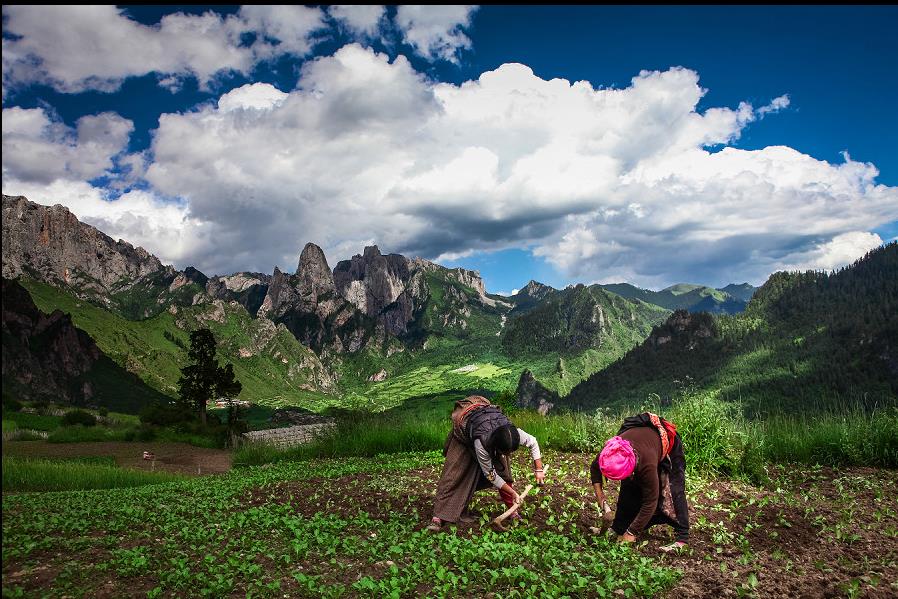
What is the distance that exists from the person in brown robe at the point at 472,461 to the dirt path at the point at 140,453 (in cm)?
1902

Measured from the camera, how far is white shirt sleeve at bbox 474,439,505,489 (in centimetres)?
848

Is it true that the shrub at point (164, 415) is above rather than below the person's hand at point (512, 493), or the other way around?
below

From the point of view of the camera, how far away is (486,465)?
27.9ft

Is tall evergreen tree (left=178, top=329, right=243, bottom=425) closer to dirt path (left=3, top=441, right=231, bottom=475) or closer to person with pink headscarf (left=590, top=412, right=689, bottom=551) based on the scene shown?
dirt path (left=3, top=441, right=231, bottom=475)

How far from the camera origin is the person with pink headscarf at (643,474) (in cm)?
740

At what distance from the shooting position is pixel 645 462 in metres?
7.60

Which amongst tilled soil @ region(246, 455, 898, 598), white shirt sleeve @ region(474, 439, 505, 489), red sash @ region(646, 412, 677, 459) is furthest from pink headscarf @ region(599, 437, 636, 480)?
white shirt sleeve @ region(474, 439, 505, 489)

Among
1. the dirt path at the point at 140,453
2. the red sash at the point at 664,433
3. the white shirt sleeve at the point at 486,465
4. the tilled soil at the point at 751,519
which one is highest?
the red sash at the point at 664,433

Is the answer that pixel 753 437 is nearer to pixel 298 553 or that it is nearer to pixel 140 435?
pixel 298 553

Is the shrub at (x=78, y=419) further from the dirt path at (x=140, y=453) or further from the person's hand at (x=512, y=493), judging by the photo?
the person's hand at (x=512, y=493)

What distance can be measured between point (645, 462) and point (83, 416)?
4722 centimetres

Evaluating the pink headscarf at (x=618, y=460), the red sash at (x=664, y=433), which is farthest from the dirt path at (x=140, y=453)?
the red sash at (x=664, y=433)

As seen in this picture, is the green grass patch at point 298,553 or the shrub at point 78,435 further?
the shrub at point 78,435

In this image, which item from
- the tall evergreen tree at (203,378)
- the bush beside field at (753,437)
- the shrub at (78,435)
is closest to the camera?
the bush beside field at (753,437)
